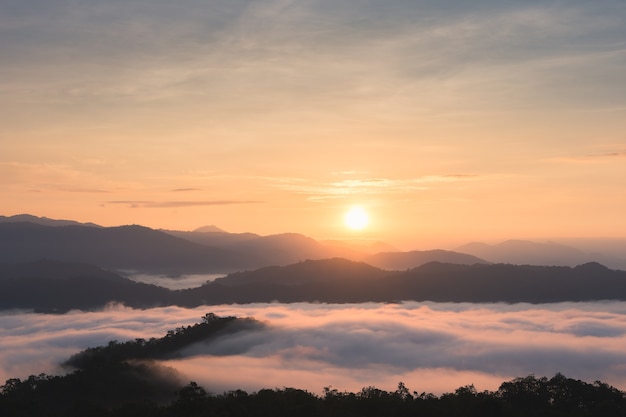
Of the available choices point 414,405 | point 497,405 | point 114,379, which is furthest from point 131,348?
point 497,405

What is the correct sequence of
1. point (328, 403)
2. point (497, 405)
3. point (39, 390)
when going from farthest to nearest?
point (39, 390) → point (328, 403) → point (497, 405)

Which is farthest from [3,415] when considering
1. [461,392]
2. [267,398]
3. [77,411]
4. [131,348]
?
[131,348]

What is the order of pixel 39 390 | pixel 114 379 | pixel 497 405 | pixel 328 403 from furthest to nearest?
1. pixel 114 379
2. pixel 39 390
3. pixel 328 403
4. pixel 497 405

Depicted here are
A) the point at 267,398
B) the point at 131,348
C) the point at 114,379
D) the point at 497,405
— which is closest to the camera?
the point at 497,405

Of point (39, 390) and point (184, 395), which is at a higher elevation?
point (184, 395)

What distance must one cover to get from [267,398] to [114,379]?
69362 millimetres

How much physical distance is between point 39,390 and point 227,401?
6835 cm

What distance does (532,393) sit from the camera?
98188 mm

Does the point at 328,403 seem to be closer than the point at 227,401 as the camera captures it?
No

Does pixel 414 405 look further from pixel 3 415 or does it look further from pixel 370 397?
pixel 3 415

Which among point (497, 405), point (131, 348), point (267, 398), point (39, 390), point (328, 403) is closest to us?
point (497, 405)

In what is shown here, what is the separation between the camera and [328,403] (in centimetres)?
9625

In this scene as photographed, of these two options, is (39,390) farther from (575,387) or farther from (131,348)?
(575,387)

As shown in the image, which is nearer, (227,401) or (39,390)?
(227,401)
